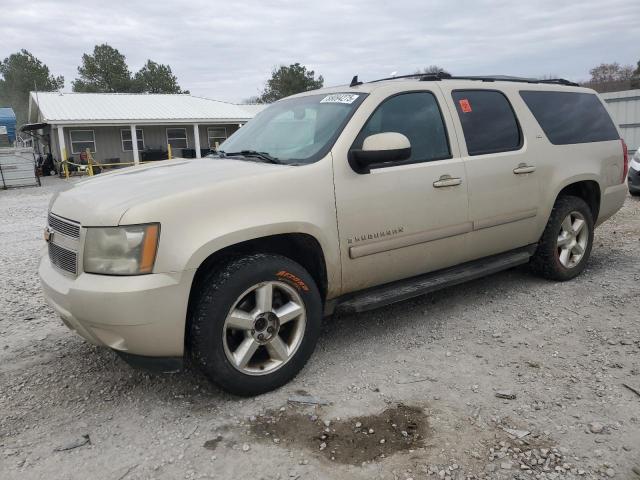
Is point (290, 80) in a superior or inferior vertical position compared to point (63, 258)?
superior

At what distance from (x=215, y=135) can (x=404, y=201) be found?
2823 cm

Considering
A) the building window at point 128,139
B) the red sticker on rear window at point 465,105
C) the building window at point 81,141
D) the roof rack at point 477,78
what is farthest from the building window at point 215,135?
the red sticker on rear window at point 465,105

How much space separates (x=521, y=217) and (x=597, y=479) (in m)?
2.50

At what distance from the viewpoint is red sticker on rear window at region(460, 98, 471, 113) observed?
408 centimetres

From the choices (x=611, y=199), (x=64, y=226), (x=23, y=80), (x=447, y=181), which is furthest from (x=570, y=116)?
(x=23, y=80)

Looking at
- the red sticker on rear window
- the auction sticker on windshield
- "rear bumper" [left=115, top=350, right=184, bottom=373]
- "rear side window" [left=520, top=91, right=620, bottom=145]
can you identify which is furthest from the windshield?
"rear side window" [left=520, top=91, right=620, bottom=145]

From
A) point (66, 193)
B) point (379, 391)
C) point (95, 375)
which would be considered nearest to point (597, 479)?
point (379, 391)

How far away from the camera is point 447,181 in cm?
379

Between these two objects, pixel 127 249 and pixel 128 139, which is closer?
pixel 127 249

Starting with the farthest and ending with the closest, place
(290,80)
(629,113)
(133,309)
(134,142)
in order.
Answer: (290,80) → (134,142) → (629,113) → (133,309)

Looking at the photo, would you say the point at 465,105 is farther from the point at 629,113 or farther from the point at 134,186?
the point at 629,113

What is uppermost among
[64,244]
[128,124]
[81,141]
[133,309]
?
[128,124]

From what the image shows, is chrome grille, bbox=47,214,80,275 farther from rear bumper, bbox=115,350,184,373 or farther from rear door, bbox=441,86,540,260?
rear door, bbox=441,86,540,260

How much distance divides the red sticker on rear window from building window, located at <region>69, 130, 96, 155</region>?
26.6m
